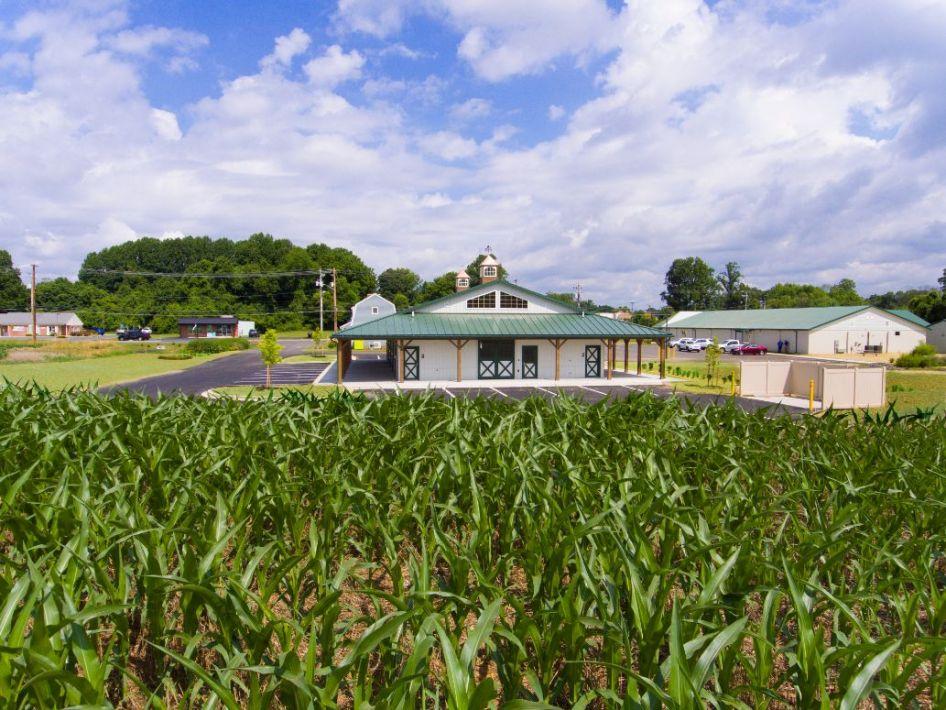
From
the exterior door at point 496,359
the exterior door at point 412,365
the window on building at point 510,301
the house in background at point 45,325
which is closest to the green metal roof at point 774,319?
the window on building at point 510,301

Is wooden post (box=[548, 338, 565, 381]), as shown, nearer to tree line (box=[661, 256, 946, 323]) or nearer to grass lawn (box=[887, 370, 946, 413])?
grass lawn (box=[887, 370, 946, 413])

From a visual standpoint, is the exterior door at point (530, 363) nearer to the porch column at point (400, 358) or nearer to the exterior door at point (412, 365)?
the exterior door at point (412, 365)

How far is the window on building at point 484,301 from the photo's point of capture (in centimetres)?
3309

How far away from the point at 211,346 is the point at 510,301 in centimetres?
3494

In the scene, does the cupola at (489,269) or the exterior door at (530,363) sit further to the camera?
the cupola at (489,269)

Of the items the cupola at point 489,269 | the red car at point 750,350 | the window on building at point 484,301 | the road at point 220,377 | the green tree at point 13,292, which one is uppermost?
the green tree at point 13,292

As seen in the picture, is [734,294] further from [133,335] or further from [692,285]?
[133,335]

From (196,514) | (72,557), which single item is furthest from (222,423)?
(72,557)

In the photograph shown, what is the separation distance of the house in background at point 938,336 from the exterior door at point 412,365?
167 feet

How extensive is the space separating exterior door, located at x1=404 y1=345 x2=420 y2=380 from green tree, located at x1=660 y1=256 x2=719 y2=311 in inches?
4137

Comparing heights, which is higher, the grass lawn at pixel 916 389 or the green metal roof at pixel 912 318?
the green metal roof at pixel 912 318

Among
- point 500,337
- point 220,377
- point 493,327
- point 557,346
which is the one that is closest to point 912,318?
point 557,346

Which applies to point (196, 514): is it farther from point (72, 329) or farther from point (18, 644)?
point (72, 329)

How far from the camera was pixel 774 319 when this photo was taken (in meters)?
61.7
